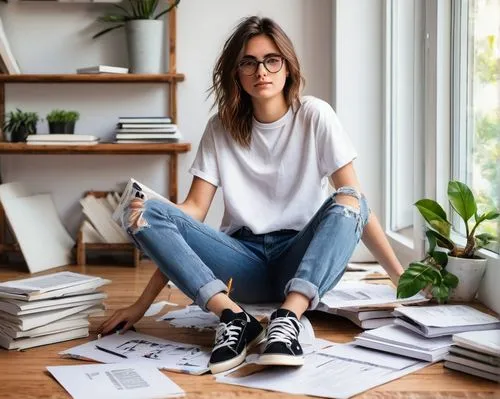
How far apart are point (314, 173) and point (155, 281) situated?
0.58 meters

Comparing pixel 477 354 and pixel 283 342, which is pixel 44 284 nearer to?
pixel 283 342

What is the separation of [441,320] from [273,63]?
2.90ft

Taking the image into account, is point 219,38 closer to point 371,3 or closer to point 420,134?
point 371,3

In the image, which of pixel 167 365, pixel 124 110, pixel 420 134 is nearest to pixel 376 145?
pixel 420 134

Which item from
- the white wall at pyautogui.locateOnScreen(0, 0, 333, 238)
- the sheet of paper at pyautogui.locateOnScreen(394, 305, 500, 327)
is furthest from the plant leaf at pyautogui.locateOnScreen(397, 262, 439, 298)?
the white wall at pyautogui.locateOnScreen(0, 0, 333, 238)

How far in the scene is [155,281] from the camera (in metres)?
2.48

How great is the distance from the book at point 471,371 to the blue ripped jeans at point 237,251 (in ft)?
1.24

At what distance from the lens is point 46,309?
2.45 metres

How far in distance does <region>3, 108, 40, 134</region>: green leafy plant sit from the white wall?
0.18m

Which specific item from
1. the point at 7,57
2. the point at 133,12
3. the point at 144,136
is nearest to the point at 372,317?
the point at 144,136


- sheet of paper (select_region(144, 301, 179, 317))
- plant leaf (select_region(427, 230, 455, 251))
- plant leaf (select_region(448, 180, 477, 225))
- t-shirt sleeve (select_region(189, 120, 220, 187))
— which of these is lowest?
sheet of paper (select_region(144, 301, 179, 317))

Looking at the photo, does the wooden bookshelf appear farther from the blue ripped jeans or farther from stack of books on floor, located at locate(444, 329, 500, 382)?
stack of books on floor, located at locate(444, 329, 500, 382)

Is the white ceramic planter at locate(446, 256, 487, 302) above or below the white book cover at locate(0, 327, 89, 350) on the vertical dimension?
above

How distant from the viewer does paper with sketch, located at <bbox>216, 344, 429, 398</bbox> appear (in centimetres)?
202
